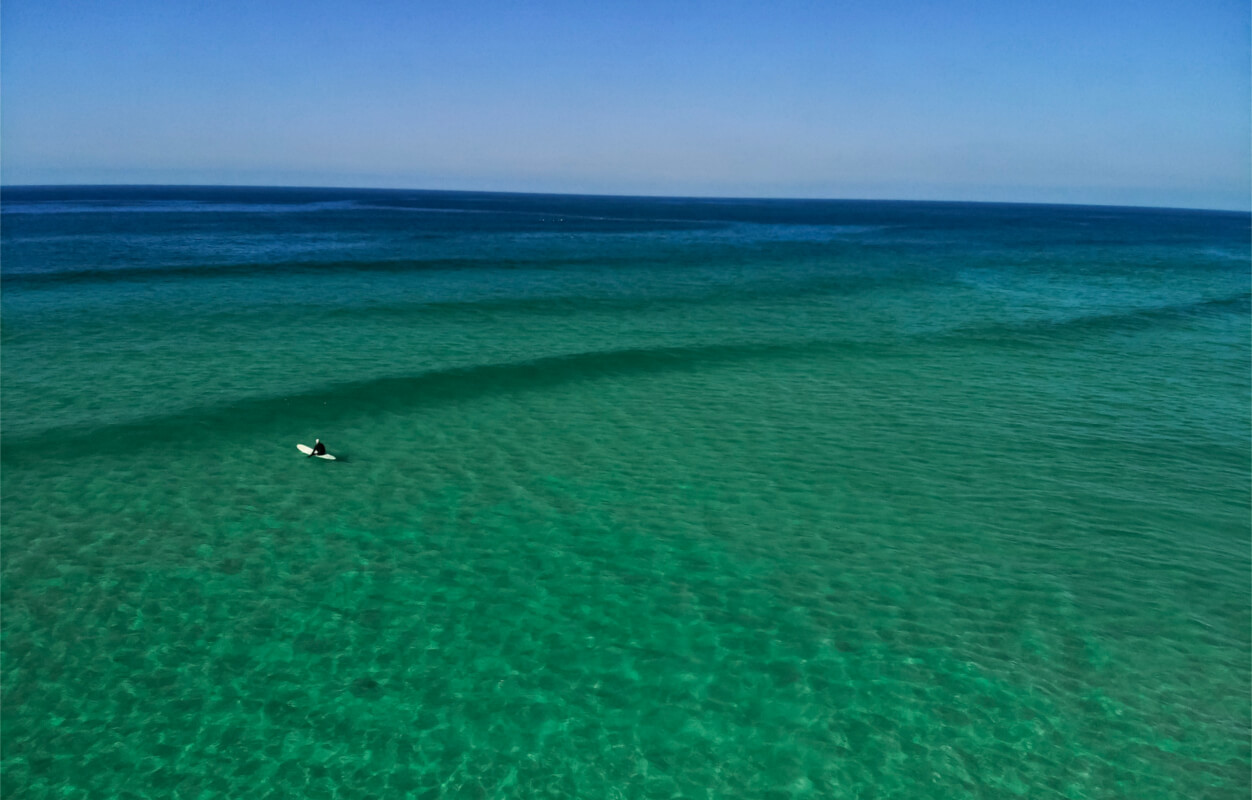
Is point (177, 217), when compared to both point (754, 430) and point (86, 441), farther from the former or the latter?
point (754, 430)

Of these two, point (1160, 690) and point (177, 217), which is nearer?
point (1160, 690)

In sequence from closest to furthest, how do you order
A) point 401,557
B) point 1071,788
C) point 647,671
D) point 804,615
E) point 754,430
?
point 1071,788
point 647,671
point 804,615
point 401,557
point 754,430

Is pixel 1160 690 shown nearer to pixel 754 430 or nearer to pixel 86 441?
pixel 754 430

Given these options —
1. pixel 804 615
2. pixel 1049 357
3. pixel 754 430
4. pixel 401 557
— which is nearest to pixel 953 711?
pixel 804 615

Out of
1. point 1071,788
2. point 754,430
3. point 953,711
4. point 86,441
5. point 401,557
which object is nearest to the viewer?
point 1071,788

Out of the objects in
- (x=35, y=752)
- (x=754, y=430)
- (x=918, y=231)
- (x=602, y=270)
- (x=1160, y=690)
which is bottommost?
(x=35, y=752)

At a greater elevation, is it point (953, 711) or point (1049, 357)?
point (1049, 357)

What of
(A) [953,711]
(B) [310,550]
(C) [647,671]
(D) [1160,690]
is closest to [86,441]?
(B) [310,550]
